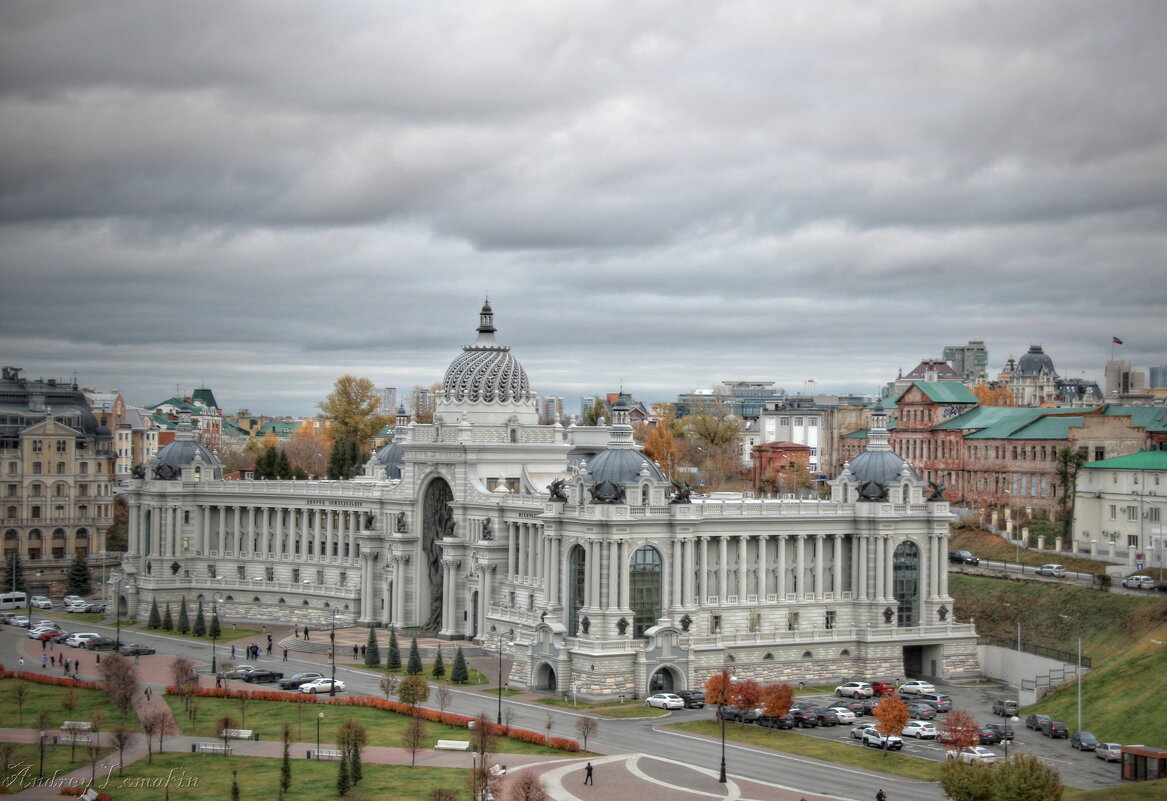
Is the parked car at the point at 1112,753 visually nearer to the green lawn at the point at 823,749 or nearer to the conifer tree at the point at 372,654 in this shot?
the green lawn at the point at 823,749

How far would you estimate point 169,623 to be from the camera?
12769 cm

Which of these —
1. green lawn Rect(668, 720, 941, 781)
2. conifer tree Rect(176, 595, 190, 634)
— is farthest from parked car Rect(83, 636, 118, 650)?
→ green lawn Rect(668, 720, 941, 781)

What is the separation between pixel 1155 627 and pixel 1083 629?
6.93m

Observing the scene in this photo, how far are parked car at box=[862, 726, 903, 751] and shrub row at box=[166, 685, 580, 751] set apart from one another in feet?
52.1

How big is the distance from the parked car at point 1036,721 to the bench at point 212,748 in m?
44.4

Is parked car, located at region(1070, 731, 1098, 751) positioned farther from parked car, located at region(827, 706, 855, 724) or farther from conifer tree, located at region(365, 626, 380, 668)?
conifer tree, located at region(365, 626, 380, 668)

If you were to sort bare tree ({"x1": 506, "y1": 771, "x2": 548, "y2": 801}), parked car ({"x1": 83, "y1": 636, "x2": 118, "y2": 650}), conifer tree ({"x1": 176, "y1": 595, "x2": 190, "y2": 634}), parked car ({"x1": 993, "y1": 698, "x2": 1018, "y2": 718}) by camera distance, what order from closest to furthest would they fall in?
bare tree ({"x1": 506, "y1": 771, "x2": 548, "y2": 801})
parked car ({"x1": 993, "y1": 698, "x2": 1018, "y2": 718})
parked car ({"x1": 83, "y1": 636, "x2": 118, "y2": 650})
conifer tree ({"x1": 176, "y1": 595, "x2": 190, "y2": 634})

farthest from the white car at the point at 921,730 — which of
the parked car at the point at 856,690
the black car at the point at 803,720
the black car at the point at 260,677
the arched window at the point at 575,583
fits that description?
the black car at the point at 260,677

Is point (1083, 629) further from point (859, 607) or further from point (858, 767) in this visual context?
point (858, 767)

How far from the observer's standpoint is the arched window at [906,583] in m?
111

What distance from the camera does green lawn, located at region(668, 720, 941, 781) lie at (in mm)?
81312

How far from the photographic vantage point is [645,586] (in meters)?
102

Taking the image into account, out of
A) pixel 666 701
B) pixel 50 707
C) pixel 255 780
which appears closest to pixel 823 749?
pixel 666 701

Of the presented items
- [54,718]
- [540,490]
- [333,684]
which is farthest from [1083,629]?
[54,718]
